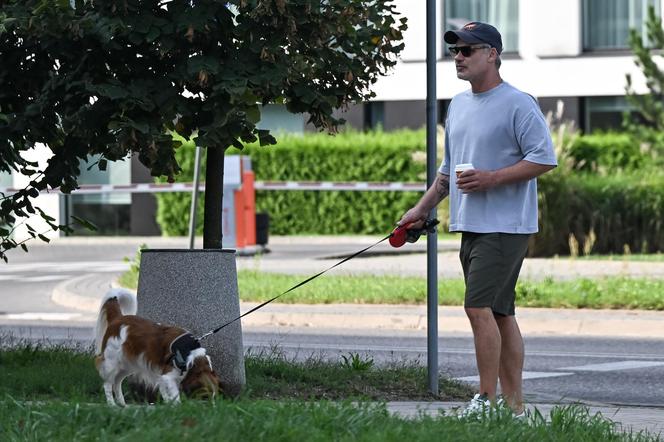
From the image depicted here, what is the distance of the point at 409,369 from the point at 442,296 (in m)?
6.02

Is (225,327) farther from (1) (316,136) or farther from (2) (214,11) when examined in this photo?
(1) (316,136)

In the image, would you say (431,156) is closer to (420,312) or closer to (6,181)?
(420,312)

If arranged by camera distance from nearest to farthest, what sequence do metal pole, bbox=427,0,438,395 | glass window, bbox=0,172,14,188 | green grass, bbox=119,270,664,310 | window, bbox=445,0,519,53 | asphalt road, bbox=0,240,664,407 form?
metal pole, bbox=427,0,438,395 → asphalt road, bbox=0,240,664,407 → green grass, bbox=119,270,664,310 → window, bbox=445,0,519,53 → glass window, bbox=0,172,14,188

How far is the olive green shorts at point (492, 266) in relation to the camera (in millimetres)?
7395

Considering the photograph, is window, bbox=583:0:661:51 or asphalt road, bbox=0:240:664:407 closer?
asphalt road, bbox=0:240:664:407

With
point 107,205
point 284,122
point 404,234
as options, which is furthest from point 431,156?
point 284,122

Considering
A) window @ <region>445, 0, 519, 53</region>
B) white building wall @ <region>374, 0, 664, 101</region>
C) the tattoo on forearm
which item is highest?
window @ <region>445, 0, 519, 53</region>

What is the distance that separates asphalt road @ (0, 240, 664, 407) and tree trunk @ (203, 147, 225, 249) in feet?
7.38

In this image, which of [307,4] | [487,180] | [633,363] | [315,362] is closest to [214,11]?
[307,4]

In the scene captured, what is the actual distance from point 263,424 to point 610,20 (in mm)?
29366

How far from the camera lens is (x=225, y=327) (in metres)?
8.50

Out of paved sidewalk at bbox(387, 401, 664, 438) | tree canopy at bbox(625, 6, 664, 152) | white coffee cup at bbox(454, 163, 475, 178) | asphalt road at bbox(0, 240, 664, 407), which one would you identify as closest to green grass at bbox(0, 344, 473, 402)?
paved sidewalk at bbox(387, 401, 664, 438)

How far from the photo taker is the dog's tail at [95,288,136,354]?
26.4ft

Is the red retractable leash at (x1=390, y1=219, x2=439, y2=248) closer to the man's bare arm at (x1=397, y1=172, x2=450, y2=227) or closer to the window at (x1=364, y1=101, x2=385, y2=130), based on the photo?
the man's bare arm at (x1=397, y1=172, x2=450, y2=227)
